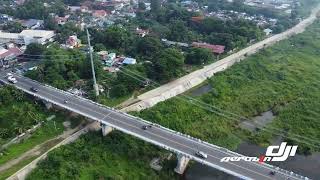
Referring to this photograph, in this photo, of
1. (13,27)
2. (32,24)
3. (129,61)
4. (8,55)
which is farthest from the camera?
(32,24)

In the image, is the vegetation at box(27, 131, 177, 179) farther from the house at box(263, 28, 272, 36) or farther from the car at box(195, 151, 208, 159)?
the house at box(263, 28, 272, 36)

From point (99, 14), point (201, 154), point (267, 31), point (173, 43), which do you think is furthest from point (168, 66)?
point (99, 14)

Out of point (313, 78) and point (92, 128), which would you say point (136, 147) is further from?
point (313, 78)

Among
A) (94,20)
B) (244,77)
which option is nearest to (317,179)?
(244,77)

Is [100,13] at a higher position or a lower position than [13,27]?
lower

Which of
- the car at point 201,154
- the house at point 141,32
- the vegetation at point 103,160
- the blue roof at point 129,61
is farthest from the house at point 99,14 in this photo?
the car at point 201,154

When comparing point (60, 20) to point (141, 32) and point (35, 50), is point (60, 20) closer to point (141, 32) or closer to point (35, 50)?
point (141, 32)
